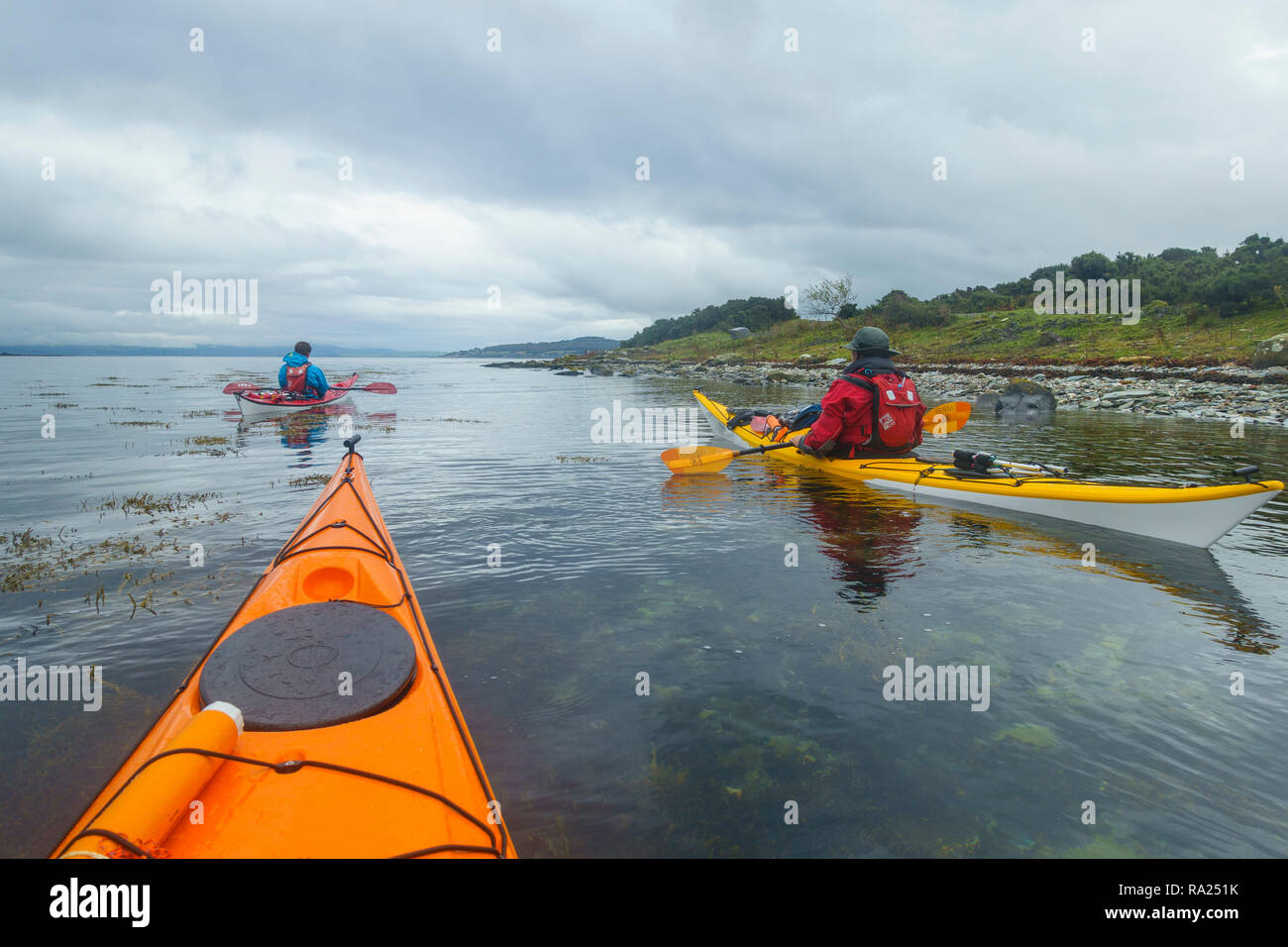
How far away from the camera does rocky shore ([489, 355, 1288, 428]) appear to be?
22.4m

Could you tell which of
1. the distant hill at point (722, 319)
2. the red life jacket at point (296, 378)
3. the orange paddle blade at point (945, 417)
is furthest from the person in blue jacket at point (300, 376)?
the distant hill at point (722, 319)

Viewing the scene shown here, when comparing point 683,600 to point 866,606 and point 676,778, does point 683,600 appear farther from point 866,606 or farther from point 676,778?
point 676,778

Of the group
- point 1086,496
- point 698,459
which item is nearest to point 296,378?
point 698,459

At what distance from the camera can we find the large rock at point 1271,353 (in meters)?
26.5

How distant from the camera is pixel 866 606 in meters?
6.72

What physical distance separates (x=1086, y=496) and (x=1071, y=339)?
1575 inches

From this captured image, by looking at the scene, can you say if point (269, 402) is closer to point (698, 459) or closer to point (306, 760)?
point (698, 459)

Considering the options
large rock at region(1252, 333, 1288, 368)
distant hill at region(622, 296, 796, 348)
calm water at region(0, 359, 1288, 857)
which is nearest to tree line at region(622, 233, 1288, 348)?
distant hill at region(622, 296, 796, 348)

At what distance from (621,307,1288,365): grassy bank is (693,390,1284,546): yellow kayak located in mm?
28416

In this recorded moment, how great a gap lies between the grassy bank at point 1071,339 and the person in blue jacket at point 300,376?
3810 cm

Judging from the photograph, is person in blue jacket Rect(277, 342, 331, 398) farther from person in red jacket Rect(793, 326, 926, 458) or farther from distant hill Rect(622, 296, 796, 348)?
distant hill Rect(622, 296, 796, 348)

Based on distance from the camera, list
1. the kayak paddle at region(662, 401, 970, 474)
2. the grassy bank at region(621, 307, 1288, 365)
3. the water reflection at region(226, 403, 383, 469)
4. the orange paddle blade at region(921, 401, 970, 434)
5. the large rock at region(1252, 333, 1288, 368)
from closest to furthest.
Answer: the orange paddle blade at region(921, 401, 970, 434), the kayak paddle at region(662, 401, 970, 474), the water reflection at region(226, 403, 383, 469), the large rock at region(1252, 333, 1288, 368), the grassy bank at region(621, 307, 1288, 365)

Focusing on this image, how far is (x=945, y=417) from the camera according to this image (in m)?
13.7
